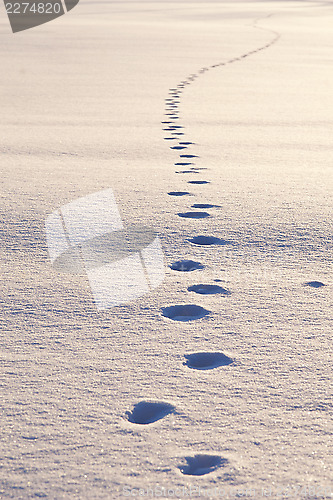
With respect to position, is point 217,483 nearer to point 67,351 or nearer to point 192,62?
point 67,351

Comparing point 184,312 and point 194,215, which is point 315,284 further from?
point 194,215

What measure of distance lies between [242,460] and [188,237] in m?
1.37

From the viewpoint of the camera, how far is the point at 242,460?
1363 mm

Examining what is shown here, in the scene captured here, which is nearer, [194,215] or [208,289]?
[208,289]

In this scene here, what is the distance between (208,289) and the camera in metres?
2.20

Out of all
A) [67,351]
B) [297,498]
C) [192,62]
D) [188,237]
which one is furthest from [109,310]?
[192,62]
